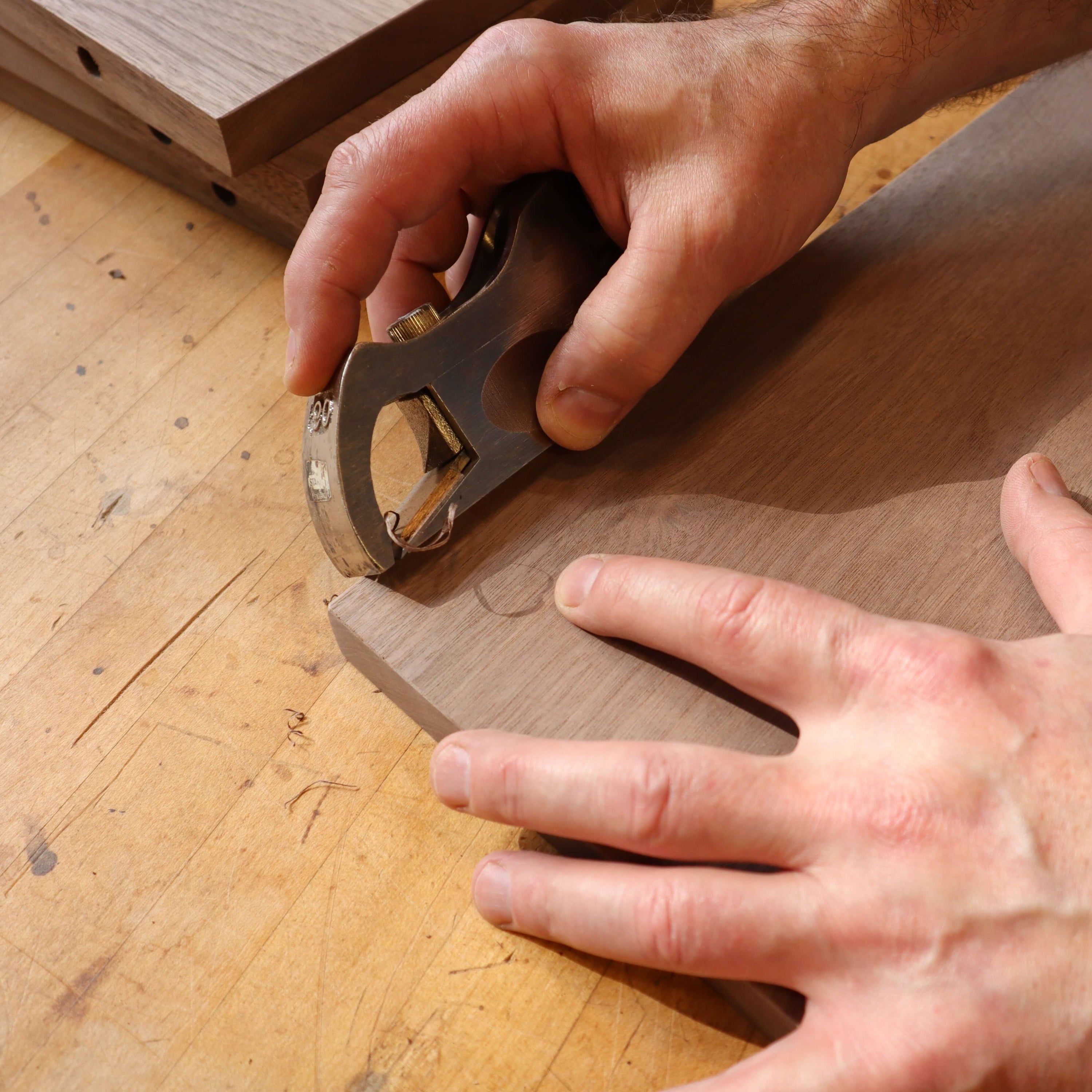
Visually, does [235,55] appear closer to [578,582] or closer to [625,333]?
[625,333]

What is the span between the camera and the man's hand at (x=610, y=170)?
2.68 ft

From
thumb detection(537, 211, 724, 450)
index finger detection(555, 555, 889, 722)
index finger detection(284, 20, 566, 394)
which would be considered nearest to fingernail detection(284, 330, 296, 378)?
index finger detection(284, 20, 566, 394)

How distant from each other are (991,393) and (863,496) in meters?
0.18

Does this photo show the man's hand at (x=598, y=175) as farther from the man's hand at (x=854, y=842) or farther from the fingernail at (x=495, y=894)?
the fingernail at (x=495, y=894)

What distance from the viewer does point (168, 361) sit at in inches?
41.1

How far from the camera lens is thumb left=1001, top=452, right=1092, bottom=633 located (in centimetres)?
73

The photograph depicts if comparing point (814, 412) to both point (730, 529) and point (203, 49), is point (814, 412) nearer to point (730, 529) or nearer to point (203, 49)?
point (730, 529)

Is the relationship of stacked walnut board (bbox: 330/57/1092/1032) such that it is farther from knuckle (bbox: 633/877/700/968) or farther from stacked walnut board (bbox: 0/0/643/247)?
stacked walnut board (bbox: 0/0/643/247)

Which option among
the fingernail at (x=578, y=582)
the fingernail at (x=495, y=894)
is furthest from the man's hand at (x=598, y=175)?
the fingernail at (x=495, y=894)

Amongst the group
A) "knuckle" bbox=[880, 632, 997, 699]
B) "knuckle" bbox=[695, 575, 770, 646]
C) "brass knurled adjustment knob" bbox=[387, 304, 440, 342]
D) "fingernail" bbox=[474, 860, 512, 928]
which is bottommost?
"fingernail" bbox=[474, 860, 512, 928]

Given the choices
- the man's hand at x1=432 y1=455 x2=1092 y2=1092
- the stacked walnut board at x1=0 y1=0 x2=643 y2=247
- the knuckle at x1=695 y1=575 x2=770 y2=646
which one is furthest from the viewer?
the stacked walnut board at x1=0 y1=0 x2=643 y2=247

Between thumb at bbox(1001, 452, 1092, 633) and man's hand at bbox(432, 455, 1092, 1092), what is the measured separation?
0.16ft

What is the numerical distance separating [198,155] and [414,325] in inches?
19.1

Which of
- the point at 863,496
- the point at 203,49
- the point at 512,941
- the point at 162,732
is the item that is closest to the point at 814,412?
the point at 863,496
